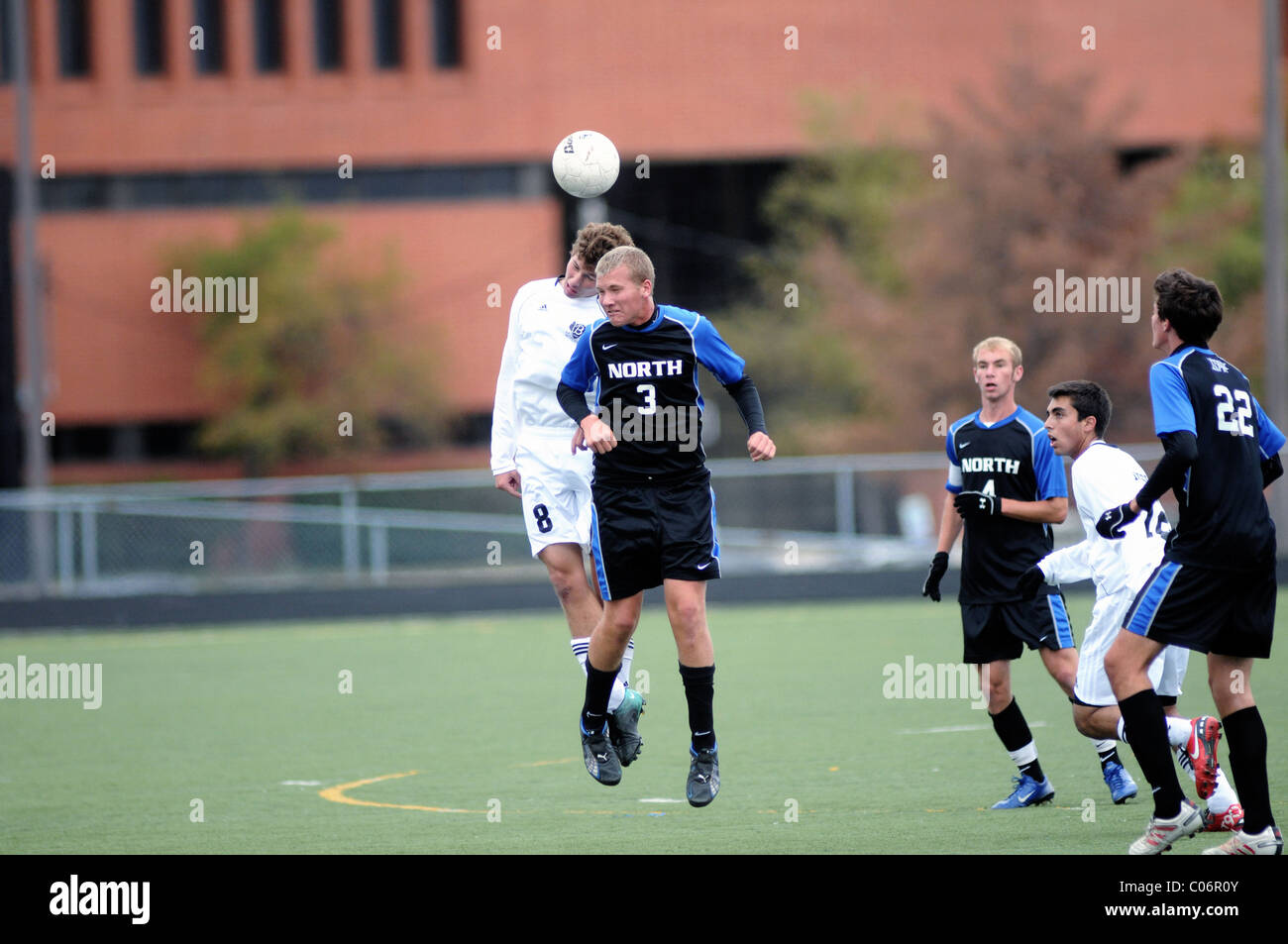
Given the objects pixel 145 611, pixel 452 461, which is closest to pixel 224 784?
pixel 145 611

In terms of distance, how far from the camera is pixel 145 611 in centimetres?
2144

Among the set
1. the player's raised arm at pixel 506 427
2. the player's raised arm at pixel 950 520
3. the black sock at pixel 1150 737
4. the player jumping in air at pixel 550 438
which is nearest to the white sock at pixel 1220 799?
the black sock at pixel 1150 737

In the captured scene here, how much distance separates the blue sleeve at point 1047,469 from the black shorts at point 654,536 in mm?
1833

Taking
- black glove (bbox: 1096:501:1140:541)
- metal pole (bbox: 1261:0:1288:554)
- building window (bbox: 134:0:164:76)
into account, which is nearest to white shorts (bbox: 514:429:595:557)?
black glove (bbox: 1096:501:1140:541)

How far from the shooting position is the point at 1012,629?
28.8ft

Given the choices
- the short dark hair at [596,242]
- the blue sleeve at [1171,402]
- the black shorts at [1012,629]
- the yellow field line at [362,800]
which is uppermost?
the short dark hair at [596,242]

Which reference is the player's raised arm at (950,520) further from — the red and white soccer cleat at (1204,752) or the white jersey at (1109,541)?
the red and white soccer cleat at (1204,752)

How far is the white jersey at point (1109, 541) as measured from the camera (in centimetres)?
803

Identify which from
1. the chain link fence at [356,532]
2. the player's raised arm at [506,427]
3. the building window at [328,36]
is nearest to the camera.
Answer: the player's raised arm at [506,427]

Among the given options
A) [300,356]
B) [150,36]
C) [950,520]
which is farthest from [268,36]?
[950,520]

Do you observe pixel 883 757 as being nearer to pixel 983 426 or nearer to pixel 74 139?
pixel 983 426

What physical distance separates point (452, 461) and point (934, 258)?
13.5 metres

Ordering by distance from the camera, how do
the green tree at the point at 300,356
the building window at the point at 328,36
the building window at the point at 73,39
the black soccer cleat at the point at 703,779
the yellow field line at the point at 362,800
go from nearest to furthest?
the black soccer cleat at the point at 703,779, the yellow field line at the point at 362,800, the green tree at the point at 300,356, the building window at the point at 73,39, the building window at the point at 328,36

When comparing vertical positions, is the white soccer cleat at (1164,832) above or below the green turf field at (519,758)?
above
